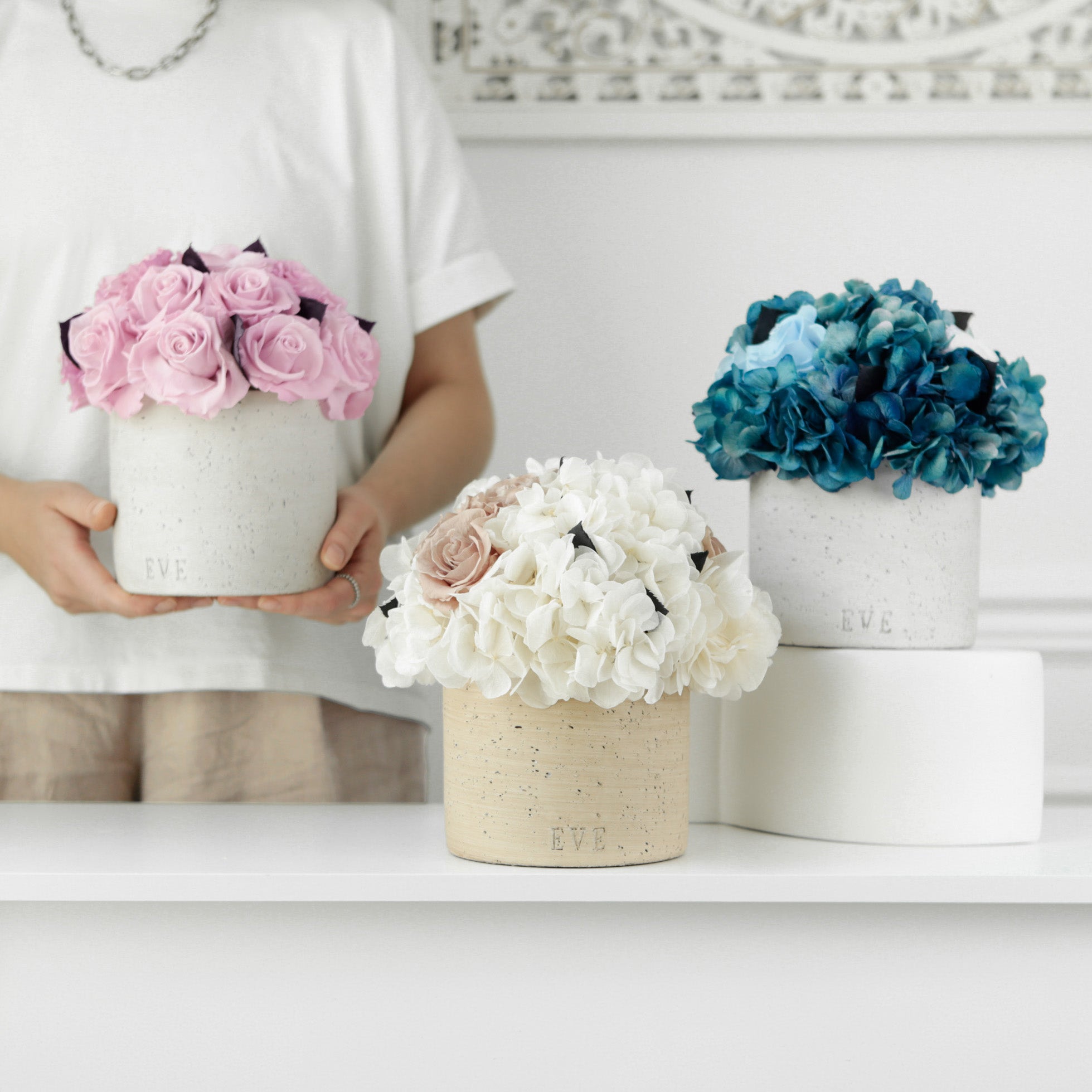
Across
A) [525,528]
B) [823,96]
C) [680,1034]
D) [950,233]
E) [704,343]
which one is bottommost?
[680,1034]

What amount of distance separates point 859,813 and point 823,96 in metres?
0.86

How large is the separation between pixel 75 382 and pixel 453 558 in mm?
306

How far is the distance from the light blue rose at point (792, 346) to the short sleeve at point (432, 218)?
38cm

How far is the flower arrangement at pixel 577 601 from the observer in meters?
0.56

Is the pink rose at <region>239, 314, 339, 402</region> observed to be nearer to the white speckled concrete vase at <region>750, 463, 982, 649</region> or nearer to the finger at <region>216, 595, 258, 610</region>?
the finger at <region>216, 595, 258, 610</region>

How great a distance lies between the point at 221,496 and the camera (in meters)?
0.71

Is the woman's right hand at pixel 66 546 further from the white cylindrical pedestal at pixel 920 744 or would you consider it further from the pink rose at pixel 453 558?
the white cylindrical pedestal at pixel 920 744

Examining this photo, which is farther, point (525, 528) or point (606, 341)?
point (606, 341)

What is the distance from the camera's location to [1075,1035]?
58cm

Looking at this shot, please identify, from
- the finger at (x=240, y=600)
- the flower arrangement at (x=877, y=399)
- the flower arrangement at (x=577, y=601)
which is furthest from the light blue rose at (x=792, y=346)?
the finger at (x=240, y=600)

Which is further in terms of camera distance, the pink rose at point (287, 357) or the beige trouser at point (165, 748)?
the beige trouser at point (165, 748)

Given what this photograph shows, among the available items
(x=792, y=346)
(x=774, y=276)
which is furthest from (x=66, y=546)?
(x=774, y=276)

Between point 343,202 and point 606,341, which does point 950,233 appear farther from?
point 343,202

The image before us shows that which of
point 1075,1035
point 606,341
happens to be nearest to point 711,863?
point 1075,1035
